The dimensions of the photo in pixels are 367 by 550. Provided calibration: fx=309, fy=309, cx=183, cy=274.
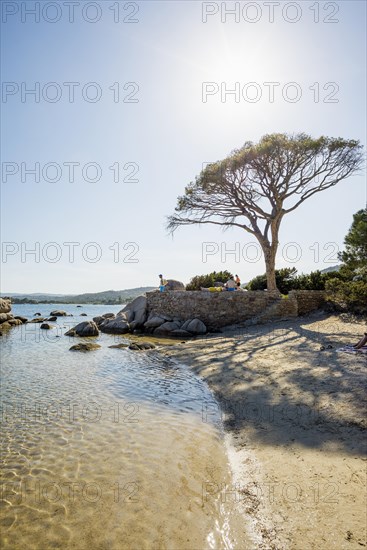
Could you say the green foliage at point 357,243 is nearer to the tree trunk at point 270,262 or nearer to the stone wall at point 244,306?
the stone wall at point 244,306

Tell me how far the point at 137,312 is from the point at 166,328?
487 centimetres

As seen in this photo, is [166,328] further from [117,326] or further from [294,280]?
[294,280]

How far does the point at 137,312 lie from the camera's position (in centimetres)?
2548

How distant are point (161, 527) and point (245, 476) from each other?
1.54 metres

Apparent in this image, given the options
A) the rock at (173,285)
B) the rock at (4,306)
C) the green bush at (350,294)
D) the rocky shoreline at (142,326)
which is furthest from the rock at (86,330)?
the green bush at (350,294)

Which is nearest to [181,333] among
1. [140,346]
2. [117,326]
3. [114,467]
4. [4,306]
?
[140,346]

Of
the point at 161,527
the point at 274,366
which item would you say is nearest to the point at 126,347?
the point at 274,366

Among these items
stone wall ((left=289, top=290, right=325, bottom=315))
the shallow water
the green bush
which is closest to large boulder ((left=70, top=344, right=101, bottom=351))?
the shallow water

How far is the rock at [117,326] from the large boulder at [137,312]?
25.2 inches

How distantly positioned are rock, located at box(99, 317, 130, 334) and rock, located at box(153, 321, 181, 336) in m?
3.03

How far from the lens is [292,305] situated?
2136cm

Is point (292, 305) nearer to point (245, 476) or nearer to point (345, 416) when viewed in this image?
point (345, 416)

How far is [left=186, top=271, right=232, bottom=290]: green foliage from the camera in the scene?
29781mm

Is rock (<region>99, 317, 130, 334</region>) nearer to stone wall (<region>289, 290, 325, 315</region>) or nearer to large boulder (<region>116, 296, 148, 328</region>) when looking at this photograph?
large boulder (<region>116, 296, 148, 328</region>)
